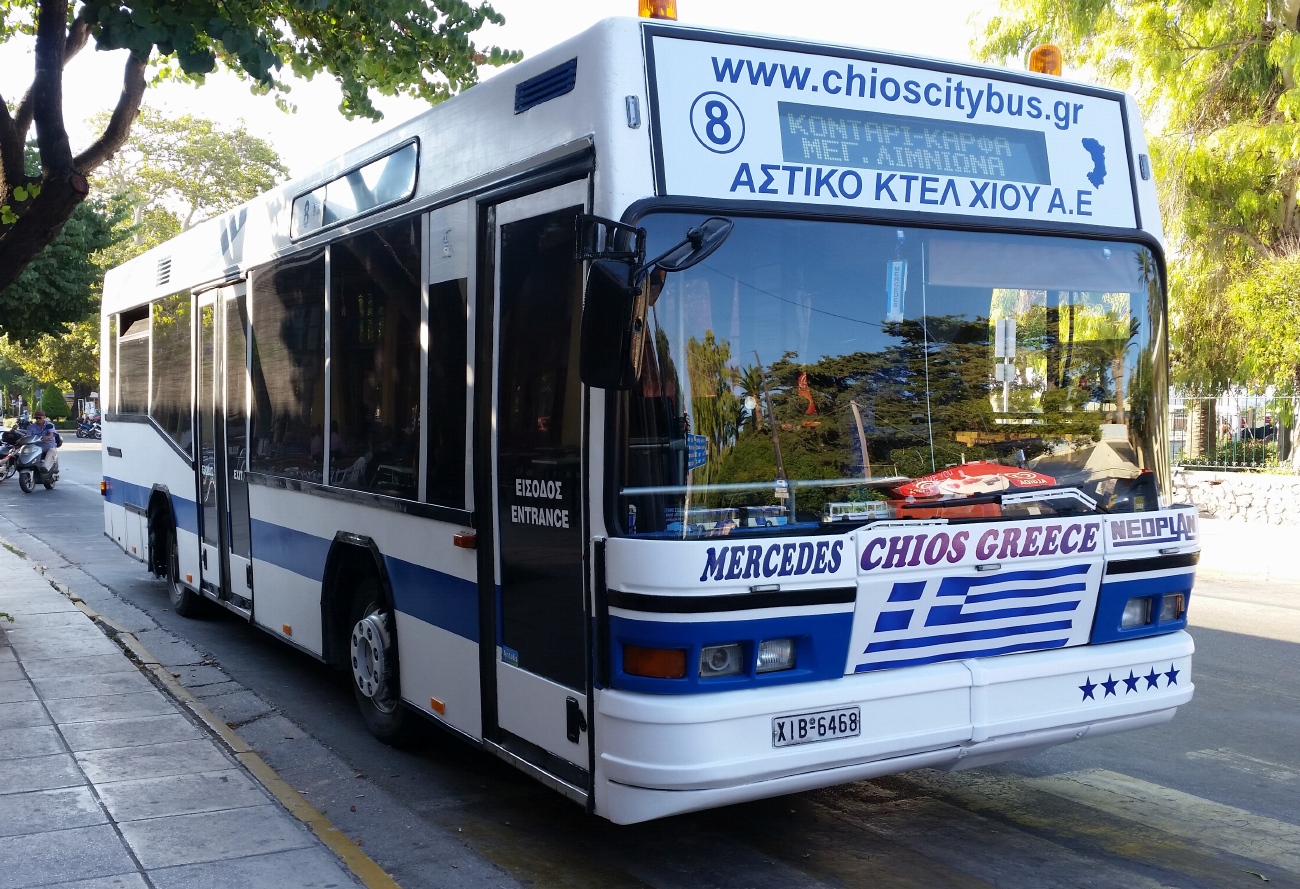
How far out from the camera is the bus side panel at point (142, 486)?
9.94 meters

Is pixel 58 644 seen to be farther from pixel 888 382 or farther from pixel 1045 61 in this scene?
pixel 1045 61

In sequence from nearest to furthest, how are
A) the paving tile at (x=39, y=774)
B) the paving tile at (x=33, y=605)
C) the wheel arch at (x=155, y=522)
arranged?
the paving tile at (x=39, y=774)
the paving tile at (x=33, y=605)
the wheel arch at (x=155, y=522)

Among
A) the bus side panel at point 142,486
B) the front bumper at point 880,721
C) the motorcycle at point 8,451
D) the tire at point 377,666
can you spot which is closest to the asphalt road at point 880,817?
the tire at point 377,666

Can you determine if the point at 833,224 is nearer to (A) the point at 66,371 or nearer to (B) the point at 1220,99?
(B) the point at 1220,99

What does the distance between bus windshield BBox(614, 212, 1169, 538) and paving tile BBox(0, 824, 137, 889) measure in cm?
246

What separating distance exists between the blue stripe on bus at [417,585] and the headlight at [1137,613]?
2732 millimetres

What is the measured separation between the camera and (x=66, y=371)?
62.8 m

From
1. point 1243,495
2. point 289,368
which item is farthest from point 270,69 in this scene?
point 1243,495

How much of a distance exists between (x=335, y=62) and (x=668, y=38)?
248 inches

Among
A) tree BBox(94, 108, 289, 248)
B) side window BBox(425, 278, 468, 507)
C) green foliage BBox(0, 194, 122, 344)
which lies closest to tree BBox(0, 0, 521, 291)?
side window BBox(425, 278, 468, 507)

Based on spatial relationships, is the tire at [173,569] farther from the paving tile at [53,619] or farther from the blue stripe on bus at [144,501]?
the paving tile at [53,619]

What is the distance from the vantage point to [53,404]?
76.0 meters

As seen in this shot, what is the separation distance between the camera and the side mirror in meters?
4.05

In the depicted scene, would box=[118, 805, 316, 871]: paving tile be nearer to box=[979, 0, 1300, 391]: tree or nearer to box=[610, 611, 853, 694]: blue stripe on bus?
box=[610, 611, 853, 694]: blue stripe on bus
